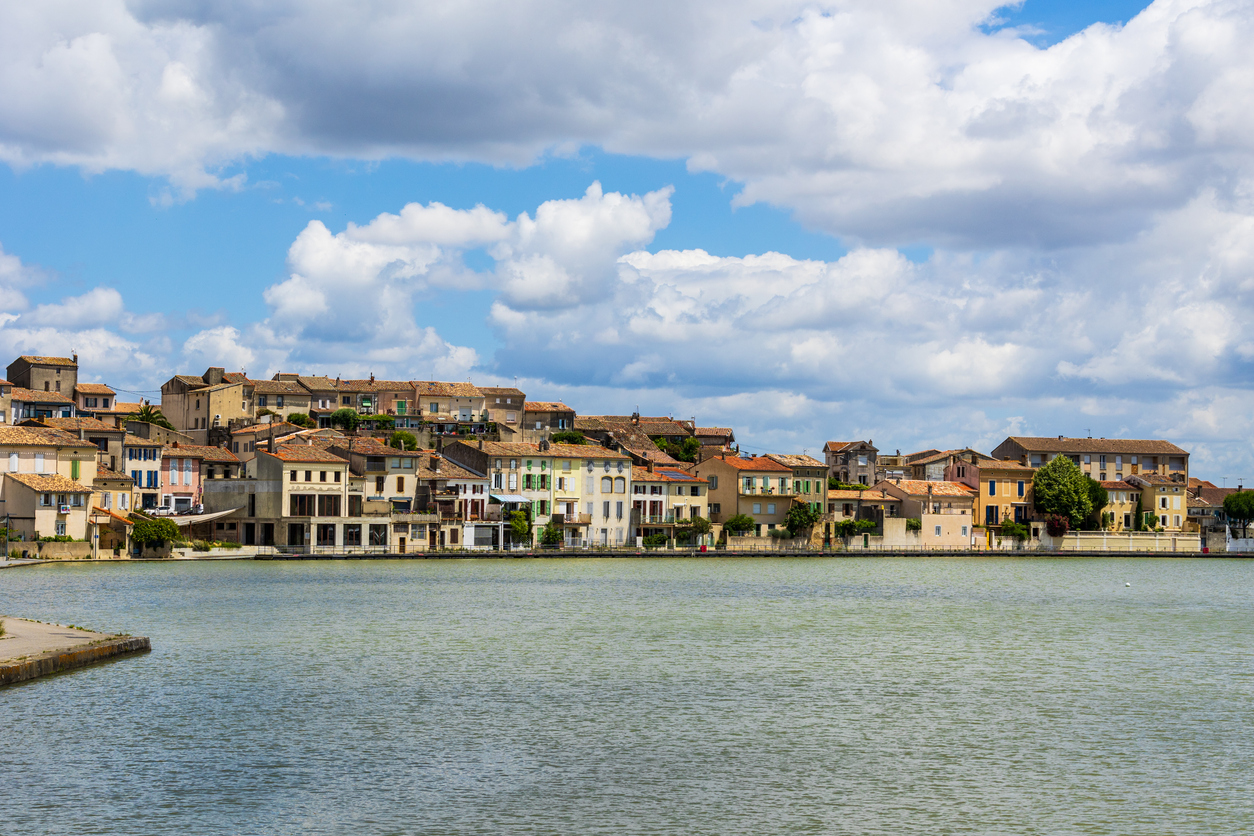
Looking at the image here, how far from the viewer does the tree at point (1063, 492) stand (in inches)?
4781

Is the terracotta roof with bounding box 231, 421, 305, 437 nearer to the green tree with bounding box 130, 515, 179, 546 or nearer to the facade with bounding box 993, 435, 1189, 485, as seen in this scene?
the green tree with bounding box 130, 515, 179, 546

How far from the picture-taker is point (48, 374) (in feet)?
390

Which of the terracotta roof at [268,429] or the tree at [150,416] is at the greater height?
the tree at [150,416]

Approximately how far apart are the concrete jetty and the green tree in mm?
45449

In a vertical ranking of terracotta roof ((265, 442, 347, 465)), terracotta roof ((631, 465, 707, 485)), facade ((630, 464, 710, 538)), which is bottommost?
facade ((630, 464, 710, 538))

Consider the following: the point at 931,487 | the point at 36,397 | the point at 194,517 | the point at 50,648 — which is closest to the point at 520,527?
the point at 194,517

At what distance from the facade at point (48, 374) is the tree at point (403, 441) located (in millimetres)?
31150

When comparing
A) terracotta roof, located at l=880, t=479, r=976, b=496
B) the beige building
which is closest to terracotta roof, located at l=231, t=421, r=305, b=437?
the beige building

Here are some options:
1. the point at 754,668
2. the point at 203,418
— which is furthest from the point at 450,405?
the point at 754,668

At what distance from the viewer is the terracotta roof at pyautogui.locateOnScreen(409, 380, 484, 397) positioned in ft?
445

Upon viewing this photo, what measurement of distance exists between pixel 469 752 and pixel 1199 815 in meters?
11.9

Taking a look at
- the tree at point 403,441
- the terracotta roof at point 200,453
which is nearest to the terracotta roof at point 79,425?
the terracotta roof at point 200,453

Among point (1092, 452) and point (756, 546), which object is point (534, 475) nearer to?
point (756, 546)

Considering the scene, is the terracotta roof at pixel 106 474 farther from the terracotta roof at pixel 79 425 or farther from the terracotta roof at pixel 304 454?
the terracotta roof at pixel 304 454
